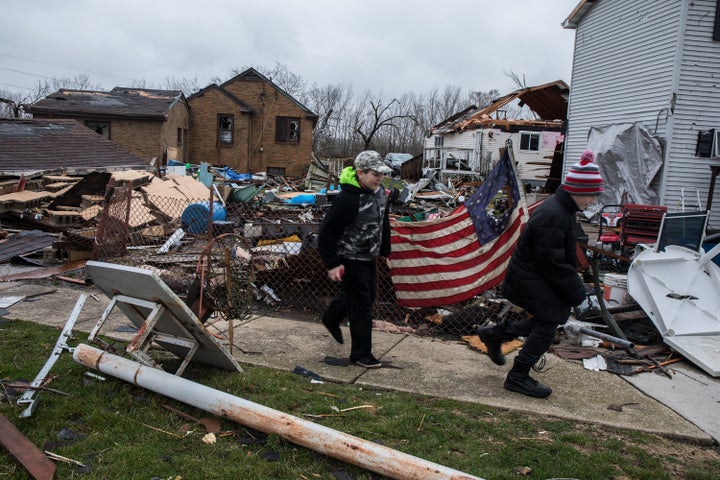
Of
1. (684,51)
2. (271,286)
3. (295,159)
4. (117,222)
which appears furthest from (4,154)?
(295,159)

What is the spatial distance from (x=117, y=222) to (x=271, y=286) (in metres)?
3.83

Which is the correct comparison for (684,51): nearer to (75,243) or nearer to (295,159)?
(75,243)

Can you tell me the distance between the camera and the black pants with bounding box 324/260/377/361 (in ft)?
14.2

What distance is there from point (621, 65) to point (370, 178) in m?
16.1

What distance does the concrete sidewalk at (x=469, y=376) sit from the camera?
3.73 m

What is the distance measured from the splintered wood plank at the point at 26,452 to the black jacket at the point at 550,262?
3.03 metres

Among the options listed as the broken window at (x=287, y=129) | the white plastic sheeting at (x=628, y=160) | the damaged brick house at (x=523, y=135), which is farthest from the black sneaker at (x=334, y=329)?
the broken window at (x=287, y=129)

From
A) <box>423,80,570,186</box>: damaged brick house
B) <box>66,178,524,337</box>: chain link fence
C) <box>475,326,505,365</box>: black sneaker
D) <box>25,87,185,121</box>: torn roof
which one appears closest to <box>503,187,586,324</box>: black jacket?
<box>475,326,505,365</box>: black sneaker

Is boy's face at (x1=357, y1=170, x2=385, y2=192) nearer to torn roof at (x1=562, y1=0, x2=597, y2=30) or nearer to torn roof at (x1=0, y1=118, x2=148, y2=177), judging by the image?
torn roof at (x1=0, y1=118, x2=148, y2=177)

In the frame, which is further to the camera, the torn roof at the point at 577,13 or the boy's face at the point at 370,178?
the torn roof at the point at 577,13

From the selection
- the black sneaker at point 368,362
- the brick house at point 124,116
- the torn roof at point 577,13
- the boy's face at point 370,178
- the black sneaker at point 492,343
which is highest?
the torn roof at point 577,13

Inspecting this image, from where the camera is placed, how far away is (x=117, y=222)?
350 inches

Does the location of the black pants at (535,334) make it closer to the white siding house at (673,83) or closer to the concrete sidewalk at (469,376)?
the concrete sidewalk at (469,376)

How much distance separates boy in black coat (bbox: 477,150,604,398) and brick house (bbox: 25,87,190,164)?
2755 cm
